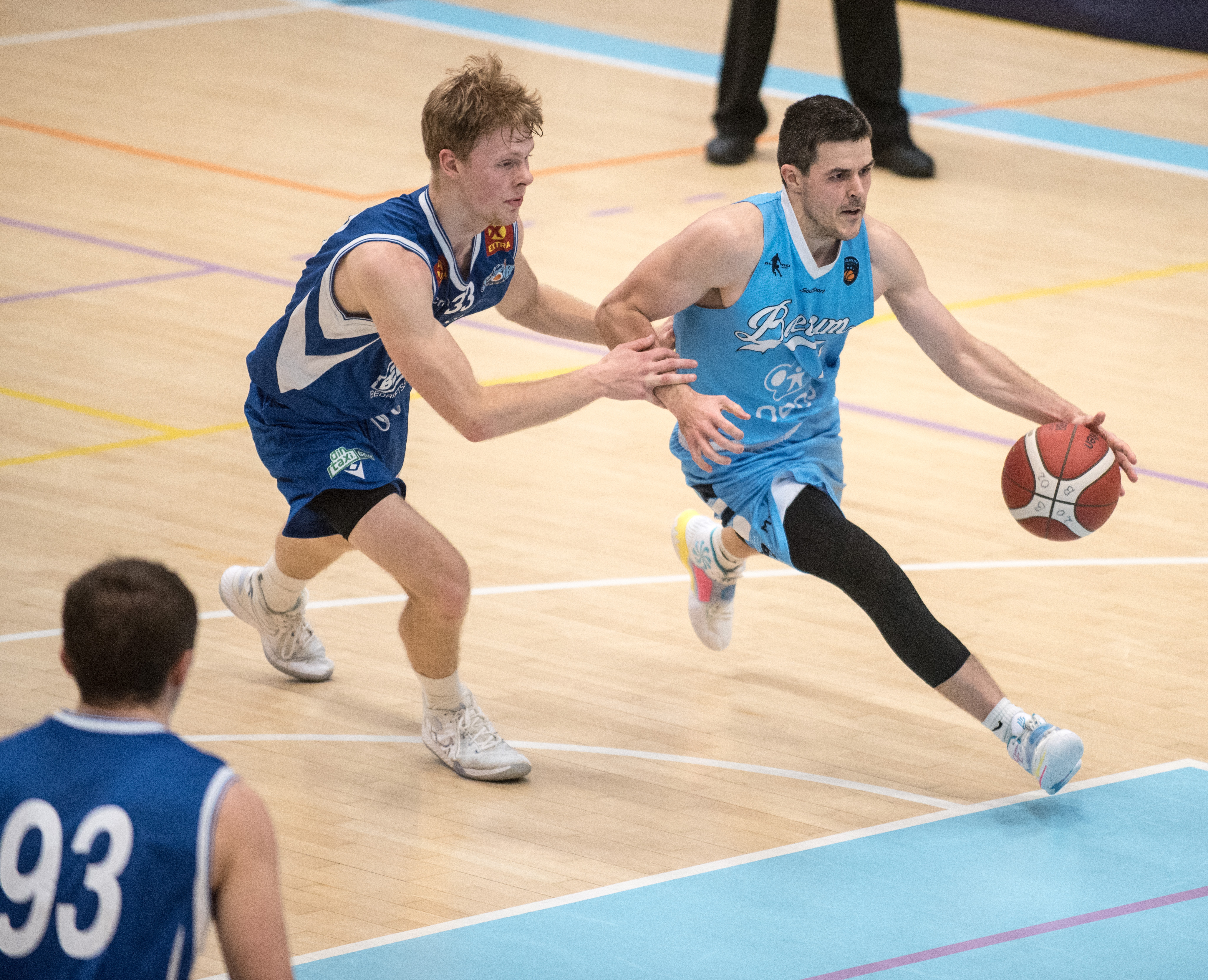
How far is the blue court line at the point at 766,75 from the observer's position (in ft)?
45.5

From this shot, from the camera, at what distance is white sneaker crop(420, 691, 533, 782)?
16.9 ft

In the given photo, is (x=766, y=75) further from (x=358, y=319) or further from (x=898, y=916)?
(x=898, y=916)

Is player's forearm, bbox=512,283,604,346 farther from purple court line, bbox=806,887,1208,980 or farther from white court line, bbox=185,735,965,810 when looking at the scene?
purple court line, bbox=806,887,1208,980

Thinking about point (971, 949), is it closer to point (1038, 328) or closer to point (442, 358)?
point (442, 358)

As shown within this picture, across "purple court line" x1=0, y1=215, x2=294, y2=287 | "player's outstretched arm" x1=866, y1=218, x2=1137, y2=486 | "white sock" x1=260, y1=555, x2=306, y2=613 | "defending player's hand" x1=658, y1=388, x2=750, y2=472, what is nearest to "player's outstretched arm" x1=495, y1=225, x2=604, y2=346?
"defending player's hand" x1=658, y1=388, x2=750, y2=472

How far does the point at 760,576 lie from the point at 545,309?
164 cm

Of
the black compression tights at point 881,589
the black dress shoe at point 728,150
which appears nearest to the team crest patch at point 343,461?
the black compression tights at point 881,589

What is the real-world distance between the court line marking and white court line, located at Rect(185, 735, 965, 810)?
14 cm

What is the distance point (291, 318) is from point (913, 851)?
78.8 inches

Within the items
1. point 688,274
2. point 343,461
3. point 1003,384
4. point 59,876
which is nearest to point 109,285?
point 343,461

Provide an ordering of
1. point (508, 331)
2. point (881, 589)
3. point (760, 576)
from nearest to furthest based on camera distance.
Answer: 1. point (881, 589)
2. point (760, 576)
3. point (508, 331)

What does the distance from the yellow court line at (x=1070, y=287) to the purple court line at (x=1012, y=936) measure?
5637 mm

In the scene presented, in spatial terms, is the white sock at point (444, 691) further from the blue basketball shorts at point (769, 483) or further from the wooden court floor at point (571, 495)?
the blue basketball shorts at point (769, 483)

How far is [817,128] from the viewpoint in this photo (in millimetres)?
5234
